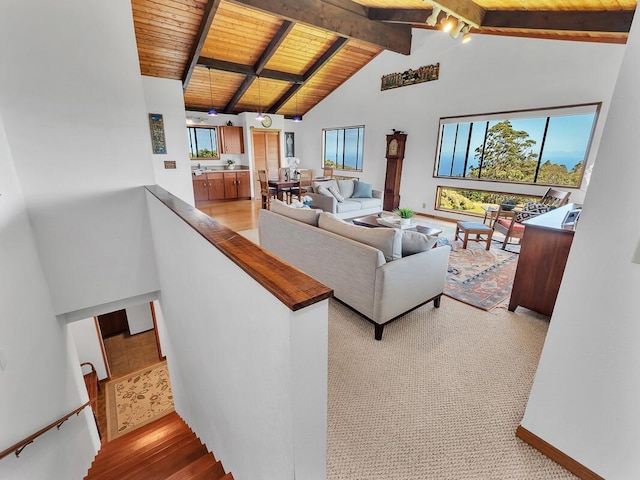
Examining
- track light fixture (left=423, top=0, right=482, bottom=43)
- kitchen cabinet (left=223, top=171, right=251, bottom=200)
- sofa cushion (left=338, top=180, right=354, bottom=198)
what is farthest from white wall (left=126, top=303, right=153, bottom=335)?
track light fixture (left=423, top=0, right=482, bottom=43)

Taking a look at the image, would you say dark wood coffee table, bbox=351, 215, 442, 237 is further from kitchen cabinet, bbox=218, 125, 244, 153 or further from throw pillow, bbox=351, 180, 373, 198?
kitchen cabinet, bbox=218, 125, 244, 153

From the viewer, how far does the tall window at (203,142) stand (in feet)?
25.7

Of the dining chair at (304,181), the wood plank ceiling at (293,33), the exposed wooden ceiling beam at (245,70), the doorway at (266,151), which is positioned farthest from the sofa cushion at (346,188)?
the doorway at (266,151)

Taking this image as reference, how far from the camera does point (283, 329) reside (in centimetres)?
79

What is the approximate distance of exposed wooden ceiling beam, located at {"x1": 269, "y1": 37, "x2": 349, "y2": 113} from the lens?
575cm

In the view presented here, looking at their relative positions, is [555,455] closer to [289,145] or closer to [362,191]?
[362,191]

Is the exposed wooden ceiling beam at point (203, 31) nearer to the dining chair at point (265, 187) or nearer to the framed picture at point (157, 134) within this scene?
the framed picture at point (157, 134)

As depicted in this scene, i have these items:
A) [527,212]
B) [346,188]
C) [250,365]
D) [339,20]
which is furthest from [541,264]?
[339,20]

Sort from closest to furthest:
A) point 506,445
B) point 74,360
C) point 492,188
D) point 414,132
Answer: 1. point 506,445
2. point 74,360
3. point 492,188
4. point 414,132

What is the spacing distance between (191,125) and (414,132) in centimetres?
548

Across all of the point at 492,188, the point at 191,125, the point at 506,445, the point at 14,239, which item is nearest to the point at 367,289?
the point at 506,445

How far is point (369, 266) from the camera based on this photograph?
2.17 m

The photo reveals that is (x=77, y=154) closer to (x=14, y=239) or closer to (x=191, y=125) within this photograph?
(x=14, y=239)

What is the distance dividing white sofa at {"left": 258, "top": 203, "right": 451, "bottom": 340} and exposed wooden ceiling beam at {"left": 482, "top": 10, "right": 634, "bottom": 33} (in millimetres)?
3254
